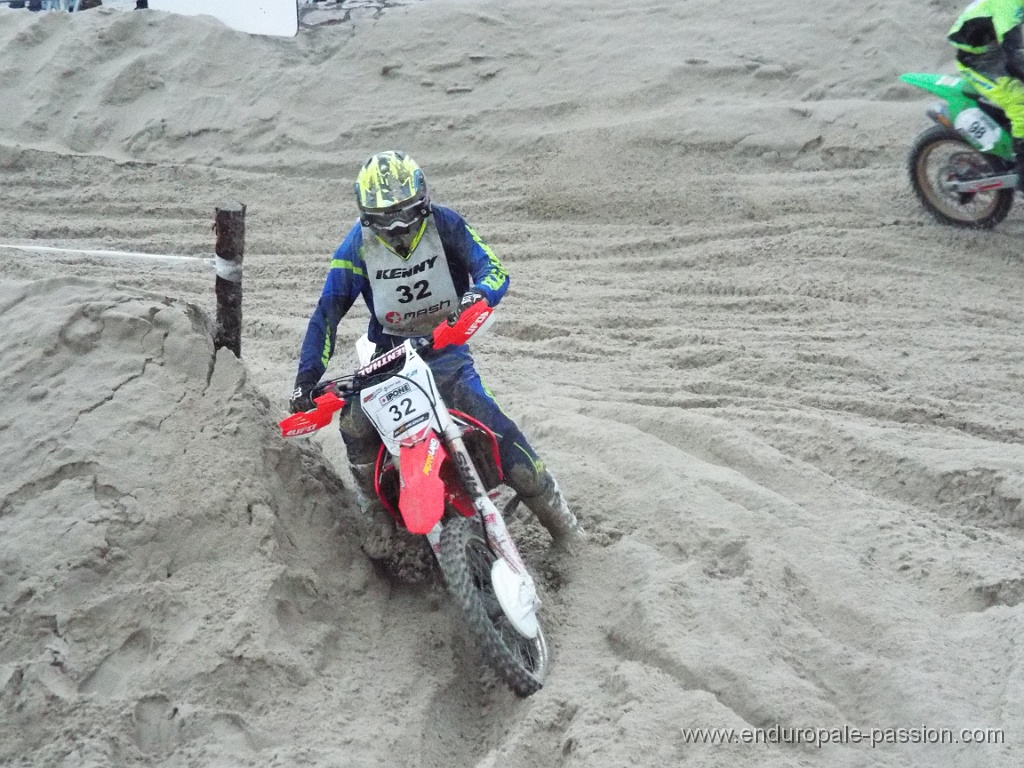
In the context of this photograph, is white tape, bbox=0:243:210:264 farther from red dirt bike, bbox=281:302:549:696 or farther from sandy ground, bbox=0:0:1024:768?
red dirt bike, bbox=281:302:549:696

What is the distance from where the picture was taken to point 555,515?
418 centimetres

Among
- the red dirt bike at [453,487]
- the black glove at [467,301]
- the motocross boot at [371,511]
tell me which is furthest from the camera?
the motocross boot at [371,511]

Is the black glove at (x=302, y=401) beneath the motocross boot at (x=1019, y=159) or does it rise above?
beneath

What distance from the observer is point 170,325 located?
13.8 feet

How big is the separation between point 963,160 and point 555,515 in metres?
4.78

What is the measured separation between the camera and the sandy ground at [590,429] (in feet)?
10.8

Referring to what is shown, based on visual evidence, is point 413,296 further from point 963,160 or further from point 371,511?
point 963,160

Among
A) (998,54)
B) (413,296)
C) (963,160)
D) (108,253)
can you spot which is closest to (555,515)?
(413,296)

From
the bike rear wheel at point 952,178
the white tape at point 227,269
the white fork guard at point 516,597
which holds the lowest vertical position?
the white fork guard at point 516,597

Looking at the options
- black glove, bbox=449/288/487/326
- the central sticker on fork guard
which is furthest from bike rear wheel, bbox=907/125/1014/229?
the central sticker on fork guard

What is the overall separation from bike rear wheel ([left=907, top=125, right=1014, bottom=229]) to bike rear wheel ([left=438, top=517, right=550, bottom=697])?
5129mm

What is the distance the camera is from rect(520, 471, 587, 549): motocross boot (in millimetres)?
4133

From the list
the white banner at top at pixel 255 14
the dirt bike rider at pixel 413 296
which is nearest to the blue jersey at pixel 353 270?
the dirt bike rider at pixel 413 296

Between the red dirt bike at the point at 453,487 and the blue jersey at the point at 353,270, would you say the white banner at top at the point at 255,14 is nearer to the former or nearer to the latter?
the blue jersey at the point at 353,270
